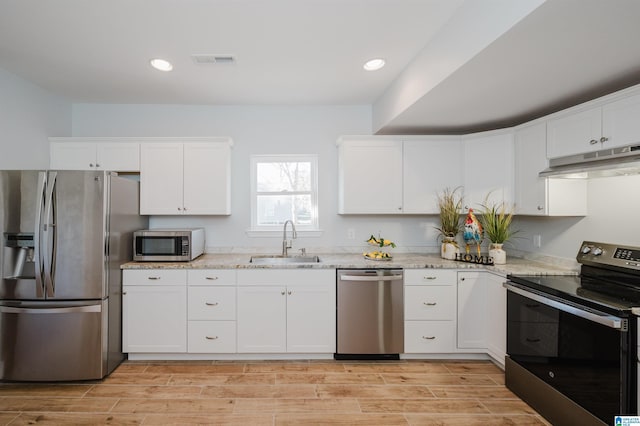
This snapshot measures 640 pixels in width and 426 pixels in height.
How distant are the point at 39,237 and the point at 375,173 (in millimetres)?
2937

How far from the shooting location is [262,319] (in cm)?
286

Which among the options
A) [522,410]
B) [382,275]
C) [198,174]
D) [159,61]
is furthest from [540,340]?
[159,61]

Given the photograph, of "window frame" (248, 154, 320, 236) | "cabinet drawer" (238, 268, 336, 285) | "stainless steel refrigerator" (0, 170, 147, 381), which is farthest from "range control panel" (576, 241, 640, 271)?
"stainless steel refrigerator" (0, 170, 147, 381)

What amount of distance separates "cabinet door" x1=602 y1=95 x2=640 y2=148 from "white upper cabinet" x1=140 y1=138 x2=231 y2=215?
308 cm

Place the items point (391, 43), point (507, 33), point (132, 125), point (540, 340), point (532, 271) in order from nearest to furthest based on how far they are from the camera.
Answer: point (507, 33) → point (540, 340) → point (391, 43) → point (532, 271) → point (132, 125)

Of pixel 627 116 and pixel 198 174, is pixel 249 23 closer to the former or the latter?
pixel 198 174

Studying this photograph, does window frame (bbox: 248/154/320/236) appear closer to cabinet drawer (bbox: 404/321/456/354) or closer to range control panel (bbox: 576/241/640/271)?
cabinet drawer (bbox: 404/321/456/354)

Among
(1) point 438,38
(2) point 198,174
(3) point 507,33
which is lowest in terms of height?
(2) point 198,174

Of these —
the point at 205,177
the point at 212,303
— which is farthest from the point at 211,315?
the point at 205,177

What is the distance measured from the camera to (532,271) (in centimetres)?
253

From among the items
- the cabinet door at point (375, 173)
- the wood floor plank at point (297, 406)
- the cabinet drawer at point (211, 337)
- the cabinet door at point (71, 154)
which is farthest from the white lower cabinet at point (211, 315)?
the cabinet door at point (71, 154)

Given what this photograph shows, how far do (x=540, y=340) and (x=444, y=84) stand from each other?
6.09 ft

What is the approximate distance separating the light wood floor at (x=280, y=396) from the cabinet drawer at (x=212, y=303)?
1.43 ft

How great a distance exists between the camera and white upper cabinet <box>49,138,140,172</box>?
321 centimetres
